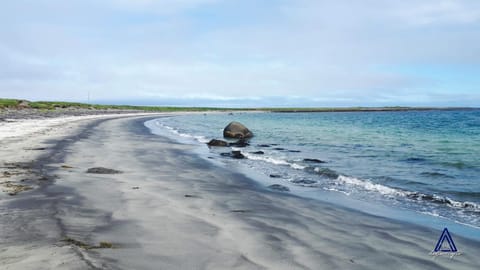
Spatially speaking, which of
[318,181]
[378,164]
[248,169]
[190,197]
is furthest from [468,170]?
[190,197]

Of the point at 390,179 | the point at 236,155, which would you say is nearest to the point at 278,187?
the point at 390,179

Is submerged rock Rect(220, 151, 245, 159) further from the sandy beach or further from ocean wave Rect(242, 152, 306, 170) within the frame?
the sandy beach

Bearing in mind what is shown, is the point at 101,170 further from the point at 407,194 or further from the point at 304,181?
the point at 407,194

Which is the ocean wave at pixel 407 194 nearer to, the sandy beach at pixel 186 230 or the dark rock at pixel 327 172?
the dark rock at pixel 327 172

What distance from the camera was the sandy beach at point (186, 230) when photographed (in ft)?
17.3

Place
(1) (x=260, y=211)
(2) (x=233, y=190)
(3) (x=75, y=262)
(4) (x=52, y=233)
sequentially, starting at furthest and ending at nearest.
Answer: (2) (x=233, y=190) < (1) (x=260, y=211) < (4) (x=52, y=233) < (3) (x=75, y=262)

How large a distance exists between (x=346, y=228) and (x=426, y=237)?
1.37 meters

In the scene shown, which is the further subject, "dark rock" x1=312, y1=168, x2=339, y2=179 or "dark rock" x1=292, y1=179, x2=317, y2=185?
"dark rock" x1=312, y1=168, x2=339, y2=179

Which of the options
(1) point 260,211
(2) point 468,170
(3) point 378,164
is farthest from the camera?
(3) point 378,164

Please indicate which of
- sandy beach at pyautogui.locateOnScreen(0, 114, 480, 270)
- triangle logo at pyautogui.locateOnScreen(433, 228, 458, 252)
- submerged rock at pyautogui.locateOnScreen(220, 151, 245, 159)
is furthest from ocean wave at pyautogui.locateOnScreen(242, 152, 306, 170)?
triangle logo at pyautogui.locateOnScreen(433, 228, 458, 252)

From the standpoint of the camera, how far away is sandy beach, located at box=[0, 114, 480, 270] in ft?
17.3

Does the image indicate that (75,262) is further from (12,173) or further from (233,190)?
(12,173)

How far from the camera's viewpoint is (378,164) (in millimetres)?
17766

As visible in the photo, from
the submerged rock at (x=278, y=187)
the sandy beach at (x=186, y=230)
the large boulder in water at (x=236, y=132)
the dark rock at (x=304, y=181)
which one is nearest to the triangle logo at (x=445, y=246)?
the sandy beach at (x=186, y=230)
